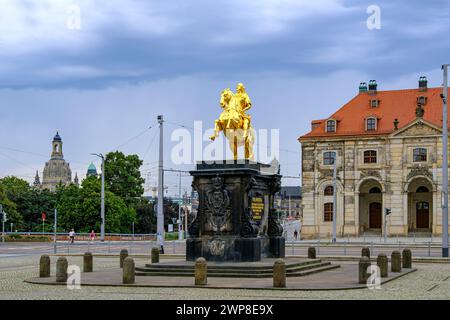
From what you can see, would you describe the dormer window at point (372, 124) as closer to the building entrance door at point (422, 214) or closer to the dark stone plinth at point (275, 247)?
the building entrance door at point (422, 214)

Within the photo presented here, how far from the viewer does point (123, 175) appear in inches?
4360

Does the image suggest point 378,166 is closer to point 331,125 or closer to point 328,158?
point 328,158

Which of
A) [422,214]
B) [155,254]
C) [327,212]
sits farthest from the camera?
[327,212]

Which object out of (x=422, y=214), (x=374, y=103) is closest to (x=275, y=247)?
(x=422, y=214)

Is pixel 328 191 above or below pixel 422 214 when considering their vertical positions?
above

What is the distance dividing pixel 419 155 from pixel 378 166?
14.2 ft

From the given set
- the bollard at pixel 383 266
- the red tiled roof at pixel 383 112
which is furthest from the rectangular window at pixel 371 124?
the bollard at pixel 383 266

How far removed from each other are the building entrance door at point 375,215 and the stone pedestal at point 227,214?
58271 millimetres

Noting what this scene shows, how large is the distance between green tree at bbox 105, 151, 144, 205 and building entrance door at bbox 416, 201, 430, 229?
40.8m


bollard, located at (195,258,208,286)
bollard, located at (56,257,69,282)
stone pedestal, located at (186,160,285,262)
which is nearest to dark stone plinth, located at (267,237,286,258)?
stone pedestal, located at (186,160,285,262)

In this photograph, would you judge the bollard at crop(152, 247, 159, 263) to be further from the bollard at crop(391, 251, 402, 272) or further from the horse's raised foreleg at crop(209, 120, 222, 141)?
the bollard at crop(391, 251, 402, 272)

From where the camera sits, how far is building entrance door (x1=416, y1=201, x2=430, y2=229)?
85250mm

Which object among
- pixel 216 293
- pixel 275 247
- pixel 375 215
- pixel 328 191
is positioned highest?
pixel 328 191
